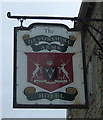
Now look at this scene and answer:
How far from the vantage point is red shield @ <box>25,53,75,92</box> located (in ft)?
21.4

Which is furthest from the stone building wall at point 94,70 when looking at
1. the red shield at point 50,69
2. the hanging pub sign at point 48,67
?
the red shield at point 50,69

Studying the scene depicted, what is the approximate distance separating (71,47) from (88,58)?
3892mm

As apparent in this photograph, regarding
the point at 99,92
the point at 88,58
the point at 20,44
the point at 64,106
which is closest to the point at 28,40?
the point at 20,44

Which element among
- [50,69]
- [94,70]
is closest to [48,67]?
[50,69]

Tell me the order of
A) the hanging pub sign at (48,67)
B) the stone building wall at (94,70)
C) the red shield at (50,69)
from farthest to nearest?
the stone building wall at (94,70)
the red shield at (50,69)
the hanging pub sign at (48,67)

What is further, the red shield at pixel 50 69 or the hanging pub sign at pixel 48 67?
the red shield at pixel 50 69

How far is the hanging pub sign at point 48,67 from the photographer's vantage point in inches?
250

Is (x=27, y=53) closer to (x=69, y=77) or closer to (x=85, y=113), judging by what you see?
(x=69, y=77)

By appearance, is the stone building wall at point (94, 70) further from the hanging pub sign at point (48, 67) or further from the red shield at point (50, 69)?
the red shield at point (50, 69)

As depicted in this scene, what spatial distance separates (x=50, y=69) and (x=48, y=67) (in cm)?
6

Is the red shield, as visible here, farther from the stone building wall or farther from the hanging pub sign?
the stone building wall

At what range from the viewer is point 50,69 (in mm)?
6629

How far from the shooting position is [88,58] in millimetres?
10758

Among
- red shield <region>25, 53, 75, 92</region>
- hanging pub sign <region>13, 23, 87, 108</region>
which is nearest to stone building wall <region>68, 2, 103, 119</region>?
hanging pub sign <region>13, 23, 87, 108</region>
